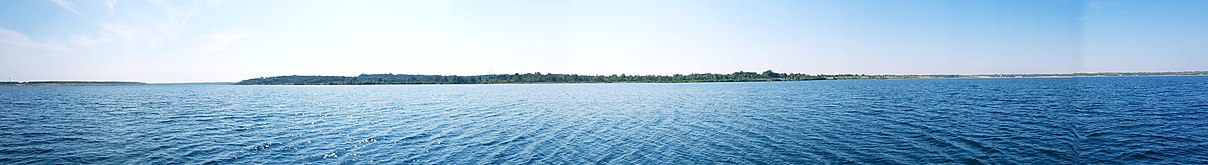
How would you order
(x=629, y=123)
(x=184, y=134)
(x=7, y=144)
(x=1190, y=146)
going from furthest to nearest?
(x=629, y=123) → (x=184, y=134) → (x=7, y=144) → (x=1190, y=146)

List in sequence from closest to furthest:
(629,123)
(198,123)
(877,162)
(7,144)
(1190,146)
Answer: (877,162) < (1190,146) < (7,144) < (629,123) < (198,123)

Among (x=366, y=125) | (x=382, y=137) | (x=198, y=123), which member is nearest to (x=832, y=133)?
(x=382, y=137)

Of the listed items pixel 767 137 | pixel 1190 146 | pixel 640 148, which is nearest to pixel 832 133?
pixel 767 137

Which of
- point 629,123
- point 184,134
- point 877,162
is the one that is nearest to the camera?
point 877,162

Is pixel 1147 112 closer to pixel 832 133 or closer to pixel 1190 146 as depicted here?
pixel 1190 146

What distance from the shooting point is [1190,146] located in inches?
850

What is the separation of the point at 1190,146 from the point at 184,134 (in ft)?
152

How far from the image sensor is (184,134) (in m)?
29.1

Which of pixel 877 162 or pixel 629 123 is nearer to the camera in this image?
pixel 877 162

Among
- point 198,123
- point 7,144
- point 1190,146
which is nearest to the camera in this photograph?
point 1190,146

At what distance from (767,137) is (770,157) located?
19.1 feet

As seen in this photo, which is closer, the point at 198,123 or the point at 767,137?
the point at 767,137

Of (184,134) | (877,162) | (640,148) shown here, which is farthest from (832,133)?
(184,134)

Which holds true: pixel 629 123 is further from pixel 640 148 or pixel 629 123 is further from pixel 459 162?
pixel 459 162
